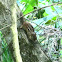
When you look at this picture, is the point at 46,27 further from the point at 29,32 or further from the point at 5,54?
the point at 5,54

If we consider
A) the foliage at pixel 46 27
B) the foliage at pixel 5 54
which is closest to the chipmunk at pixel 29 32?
the foliage at pixel 46 27

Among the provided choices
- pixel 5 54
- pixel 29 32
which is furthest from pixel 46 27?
pixel 5 54

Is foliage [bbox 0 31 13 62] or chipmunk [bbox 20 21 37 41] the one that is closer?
foliage [bbox 0 31 13 62]

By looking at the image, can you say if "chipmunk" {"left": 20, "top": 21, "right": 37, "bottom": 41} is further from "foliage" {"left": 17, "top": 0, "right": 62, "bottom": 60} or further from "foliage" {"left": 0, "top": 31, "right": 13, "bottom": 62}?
"foliage" {"left": 0, "top": 31, "right": 13, "bottom": 62}

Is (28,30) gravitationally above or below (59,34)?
above

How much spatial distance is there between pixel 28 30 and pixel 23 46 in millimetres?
150

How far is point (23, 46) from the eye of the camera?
100 cm

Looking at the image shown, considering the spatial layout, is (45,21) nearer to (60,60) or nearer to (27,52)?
(60,60)

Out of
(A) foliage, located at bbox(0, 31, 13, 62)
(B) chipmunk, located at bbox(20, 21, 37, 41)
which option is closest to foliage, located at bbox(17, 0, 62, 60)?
(B) chipmunk, located at bbox(20, 21, 37, 41)

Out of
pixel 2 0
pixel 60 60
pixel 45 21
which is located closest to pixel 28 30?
pixel 2 0

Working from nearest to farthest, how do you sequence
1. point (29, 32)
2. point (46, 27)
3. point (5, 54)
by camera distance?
point (5, 54)
point (29, 32)
point (46, 27)

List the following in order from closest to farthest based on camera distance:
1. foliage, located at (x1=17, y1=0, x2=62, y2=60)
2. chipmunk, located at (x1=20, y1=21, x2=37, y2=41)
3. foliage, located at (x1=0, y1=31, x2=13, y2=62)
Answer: foliage, located at (x1=0, y1=31, x2=13, y2=62), chipmunk, located at (x1=20, y1=21, x2=37, y2=41), foliage, located at (x1=17, y1=0, x2=62, y2=60)

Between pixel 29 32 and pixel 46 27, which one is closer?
pixel 29 32

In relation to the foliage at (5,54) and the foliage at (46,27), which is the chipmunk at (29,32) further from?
the foliage at (5,54)
